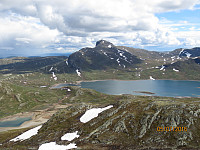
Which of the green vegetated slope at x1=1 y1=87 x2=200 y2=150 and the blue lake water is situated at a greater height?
the green vegetated slope at x1=1 y1=87 x2=200 y2=150

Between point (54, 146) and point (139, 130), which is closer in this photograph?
point (139, 130)

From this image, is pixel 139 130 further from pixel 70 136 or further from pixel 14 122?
pixel 14 122

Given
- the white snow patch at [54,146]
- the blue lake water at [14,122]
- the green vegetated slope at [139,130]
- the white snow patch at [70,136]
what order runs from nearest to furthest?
1. the green vegetated slope at [139,130]
2. the white snow patch at [54,146]
3. the white snow patch at [70,136]
4. the blue lake water at [14,122]

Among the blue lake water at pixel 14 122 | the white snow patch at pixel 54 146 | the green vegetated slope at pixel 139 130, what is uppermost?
the green vegetated slope at pixel 139 130

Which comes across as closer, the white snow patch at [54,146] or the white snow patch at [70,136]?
the white snow patch at [54,146]

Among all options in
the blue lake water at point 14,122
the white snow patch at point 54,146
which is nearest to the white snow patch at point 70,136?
the white snow patch at point 54,146

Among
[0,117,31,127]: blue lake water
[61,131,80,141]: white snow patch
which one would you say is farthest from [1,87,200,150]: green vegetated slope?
[0,117,31,127]: blue lake water

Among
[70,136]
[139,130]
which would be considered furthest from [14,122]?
[139,130]

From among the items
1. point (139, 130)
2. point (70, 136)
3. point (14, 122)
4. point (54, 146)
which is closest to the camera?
point (139, 130)

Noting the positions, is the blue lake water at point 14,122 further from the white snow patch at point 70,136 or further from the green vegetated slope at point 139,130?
the white snow patch at point 70,136

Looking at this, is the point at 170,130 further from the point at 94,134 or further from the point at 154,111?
the point at 94,134

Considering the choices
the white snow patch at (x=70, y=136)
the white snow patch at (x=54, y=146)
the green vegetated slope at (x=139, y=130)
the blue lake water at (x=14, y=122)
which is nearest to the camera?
the green vegetated slope at (x=139, y=130)

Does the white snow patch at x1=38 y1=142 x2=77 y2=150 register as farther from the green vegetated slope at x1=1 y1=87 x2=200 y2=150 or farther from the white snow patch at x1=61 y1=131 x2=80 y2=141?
the white snow patch at x1=61 y1=131 x2=80 y2=141
